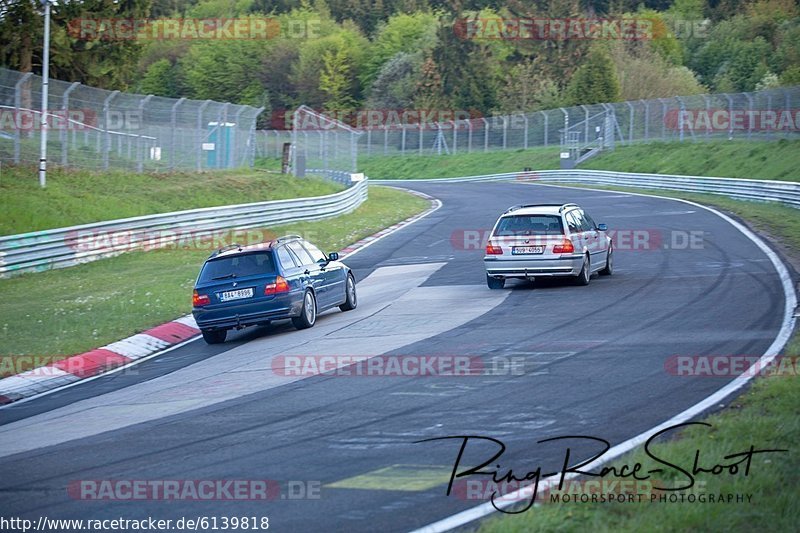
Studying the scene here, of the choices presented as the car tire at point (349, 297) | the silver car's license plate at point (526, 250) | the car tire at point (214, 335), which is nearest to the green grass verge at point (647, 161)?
the silver car's license plate at point (526, 250)

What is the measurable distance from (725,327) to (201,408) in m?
7.04

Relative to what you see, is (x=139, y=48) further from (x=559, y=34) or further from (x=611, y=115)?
(x=559, y=34)

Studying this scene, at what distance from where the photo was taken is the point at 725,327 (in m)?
13.9

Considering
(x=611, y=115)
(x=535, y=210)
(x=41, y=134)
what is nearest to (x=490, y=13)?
(x=611, y=115)

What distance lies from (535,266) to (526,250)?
0.33 m

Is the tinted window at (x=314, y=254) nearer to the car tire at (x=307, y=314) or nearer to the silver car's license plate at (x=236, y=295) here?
the car tire at (x=307, y=314)

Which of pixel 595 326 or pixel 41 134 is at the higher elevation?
pixel 41 134

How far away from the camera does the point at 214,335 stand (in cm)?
1644

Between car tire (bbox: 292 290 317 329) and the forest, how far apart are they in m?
A: 57.1

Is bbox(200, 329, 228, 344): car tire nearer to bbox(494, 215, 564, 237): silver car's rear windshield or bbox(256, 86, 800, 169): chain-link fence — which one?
bbox(494, 215, 564, 237): silver car's rear windshield

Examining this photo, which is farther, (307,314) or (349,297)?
(349,297)

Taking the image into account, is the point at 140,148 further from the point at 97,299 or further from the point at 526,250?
the point at 526,250

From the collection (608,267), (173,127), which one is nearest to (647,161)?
(173,127)

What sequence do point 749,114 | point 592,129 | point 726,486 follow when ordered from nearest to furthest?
point 726,486
point 749,114
point 592,129
